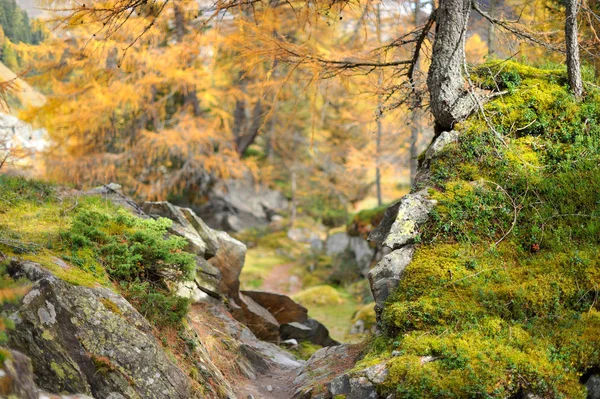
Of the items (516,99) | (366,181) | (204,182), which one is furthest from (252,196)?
(516,99)

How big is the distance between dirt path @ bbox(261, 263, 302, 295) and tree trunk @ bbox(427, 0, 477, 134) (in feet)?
34.5

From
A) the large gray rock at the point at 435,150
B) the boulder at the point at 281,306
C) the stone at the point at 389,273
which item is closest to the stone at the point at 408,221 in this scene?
the stone at the point at 389,273

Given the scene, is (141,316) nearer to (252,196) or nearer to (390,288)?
(390,288)

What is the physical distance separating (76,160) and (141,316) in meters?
12.0

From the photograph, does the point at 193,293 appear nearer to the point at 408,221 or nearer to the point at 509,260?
the point at 408,221

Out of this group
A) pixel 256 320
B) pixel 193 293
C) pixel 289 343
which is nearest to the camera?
pixel 193 293

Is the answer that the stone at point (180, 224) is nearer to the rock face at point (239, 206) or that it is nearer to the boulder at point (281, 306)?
the boulder at point (281, 306)

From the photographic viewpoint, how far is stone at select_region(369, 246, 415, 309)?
5.21 meters

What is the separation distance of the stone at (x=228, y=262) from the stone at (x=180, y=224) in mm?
817

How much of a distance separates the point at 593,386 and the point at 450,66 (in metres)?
4.01

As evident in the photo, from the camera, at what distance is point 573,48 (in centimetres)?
605

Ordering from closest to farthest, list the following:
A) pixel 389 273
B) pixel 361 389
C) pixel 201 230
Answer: pixel 361 389, pixel 389 273, pixel 201 230

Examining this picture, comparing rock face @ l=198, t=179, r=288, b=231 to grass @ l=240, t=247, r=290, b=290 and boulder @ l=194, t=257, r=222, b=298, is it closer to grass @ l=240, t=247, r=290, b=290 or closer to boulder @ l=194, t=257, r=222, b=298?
grass @ l=240, t=247, r=290, b=290

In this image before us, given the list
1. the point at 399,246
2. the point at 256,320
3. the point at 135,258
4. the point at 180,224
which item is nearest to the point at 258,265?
the point at 256,320
